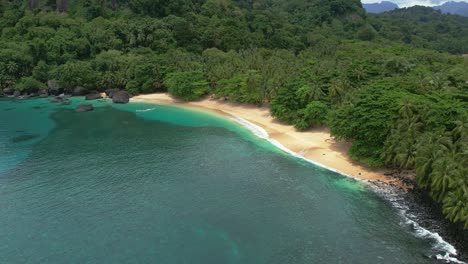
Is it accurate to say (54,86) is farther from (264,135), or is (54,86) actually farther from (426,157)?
(426,157)

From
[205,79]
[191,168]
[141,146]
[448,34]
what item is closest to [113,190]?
[191,168]

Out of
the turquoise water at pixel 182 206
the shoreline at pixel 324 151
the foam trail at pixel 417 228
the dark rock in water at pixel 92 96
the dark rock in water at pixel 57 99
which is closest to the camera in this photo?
the foam trail at pixel 417 228

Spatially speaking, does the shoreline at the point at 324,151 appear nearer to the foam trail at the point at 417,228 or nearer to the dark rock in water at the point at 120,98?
the foam trail at the point at 417,228

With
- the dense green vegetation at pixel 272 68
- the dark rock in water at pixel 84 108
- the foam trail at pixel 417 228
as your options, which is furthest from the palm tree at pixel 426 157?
the dark rock in water at pixel 84 108

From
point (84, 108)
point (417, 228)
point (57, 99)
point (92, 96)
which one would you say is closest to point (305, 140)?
point (417, 228)

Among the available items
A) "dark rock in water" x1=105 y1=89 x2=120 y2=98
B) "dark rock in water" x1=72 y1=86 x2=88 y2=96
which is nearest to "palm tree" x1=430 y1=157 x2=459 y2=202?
"dark rock in water" x1=105 y1=89 x2=120 y2=98
